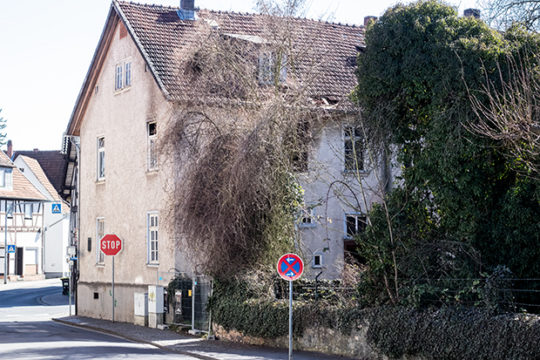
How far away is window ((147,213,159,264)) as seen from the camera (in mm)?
28219

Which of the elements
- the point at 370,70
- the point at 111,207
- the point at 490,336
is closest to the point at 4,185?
the point at 111,207

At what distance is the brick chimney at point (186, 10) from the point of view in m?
31.1

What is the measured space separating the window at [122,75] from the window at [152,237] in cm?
520

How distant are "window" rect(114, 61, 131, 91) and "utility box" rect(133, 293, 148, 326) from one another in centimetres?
796

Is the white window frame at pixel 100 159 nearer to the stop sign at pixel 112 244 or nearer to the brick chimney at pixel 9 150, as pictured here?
the stop sign at pixel 112 244

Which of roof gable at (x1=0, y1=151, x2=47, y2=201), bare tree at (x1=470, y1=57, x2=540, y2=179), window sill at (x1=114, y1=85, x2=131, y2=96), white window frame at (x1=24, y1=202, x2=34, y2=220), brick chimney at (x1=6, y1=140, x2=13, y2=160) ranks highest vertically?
brick chimney at (x1=6, y1=140, x2=13, y2=160)

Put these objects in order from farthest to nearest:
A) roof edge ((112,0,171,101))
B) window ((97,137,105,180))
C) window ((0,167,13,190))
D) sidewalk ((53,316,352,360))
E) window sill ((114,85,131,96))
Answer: window ((0,167,13,190)) < window ((97,137,105,180)) < window sill ((114,85,131,96)) < roof edge ((112,0,171,101)) < sidewalk ((53,316,352,360))

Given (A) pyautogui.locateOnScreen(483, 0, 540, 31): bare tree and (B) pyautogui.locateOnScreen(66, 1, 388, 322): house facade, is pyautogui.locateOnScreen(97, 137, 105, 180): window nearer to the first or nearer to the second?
(B) pyautogui.locateOnScreen(66, 1, 388, 322): house facade

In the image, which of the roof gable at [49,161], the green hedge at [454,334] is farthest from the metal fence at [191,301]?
Result: the roof gable at [49,161]

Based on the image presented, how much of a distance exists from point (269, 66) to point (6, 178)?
44.0m

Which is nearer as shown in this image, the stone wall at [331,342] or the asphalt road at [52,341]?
the stone wall at [331,342]

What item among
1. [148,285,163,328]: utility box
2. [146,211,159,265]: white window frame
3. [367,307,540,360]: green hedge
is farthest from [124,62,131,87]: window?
[367,307,540,360]: green hedge

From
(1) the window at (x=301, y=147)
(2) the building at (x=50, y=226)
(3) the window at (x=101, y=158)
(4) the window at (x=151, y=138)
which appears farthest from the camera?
(2) the building at (x=50, y=226)

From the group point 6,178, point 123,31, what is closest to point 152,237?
point 123,31
